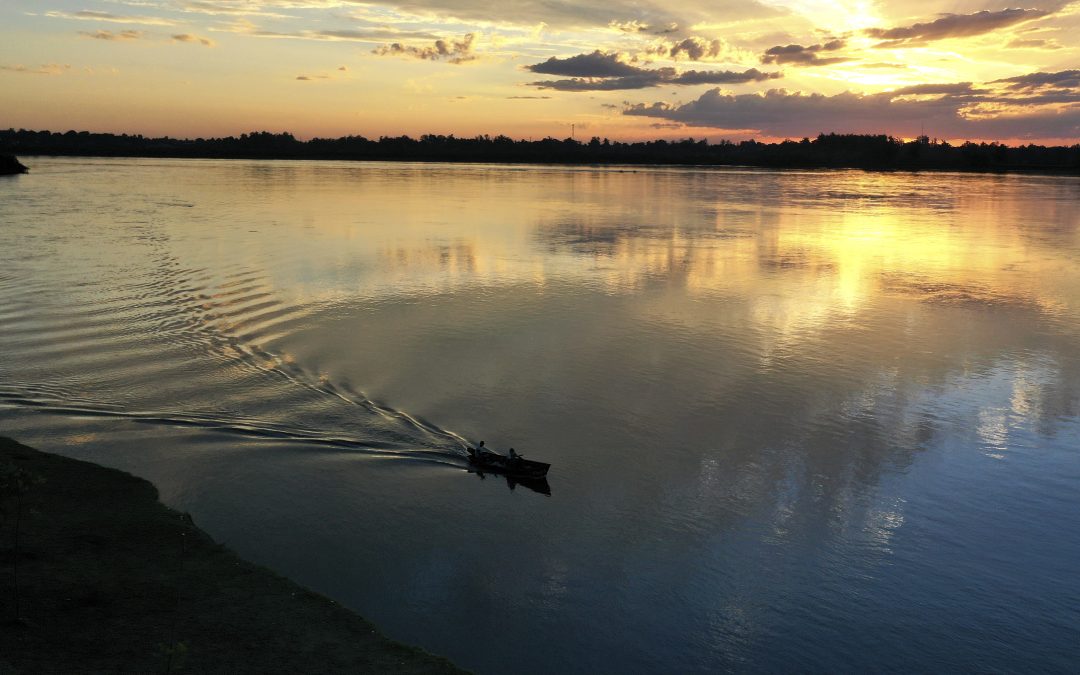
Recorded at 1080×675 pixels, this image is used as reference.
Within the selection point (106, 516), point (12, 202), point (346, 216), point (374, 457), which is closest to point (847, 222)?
point (346, 216)

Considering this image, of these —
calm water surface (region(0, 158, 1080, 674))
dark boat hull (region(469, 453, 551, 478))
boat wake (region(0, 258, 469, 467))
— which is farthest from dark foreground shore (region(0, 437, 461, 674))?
dark boat hull (region(469, 453, 551, 478))

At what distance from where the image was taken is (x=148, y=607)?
12414mm

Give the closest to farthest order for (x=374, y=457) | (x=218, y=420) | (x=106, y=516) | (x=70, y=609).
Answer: (x=70, y=609), (x=106, y=516), (x=374, y=457), (x=218, y=420)

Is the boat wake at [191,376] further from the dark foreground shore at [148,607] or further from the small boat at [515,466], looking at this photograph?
the dark foreground shore at [148,607]

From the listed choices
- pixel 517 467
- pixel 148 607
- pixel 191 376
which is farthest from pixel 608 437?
pixel 191 376

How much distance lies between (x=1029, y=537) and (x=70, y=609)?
1903 cm

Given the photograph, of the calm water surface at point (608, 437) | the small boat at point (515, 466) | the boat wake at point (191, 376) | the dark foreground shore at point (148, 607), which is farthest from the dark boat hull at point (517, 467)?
the dark foreground shore at point (148, 607)

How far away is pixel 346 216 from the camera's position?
77375mm

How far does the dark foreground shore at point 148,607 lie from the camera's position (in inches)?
439

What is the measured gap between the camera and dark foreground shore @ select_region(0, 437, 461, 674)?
11.2 meters

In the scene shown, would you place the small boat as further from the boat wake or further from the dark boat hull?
the boat wake

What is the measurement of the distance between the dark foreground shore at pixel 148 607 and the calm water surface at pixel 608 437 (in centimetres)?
115

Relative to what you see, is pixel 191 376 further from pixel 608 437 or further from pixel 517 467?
pixel 608 437

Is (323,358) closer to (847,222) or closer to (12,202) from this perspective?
Answer: (847,222)
